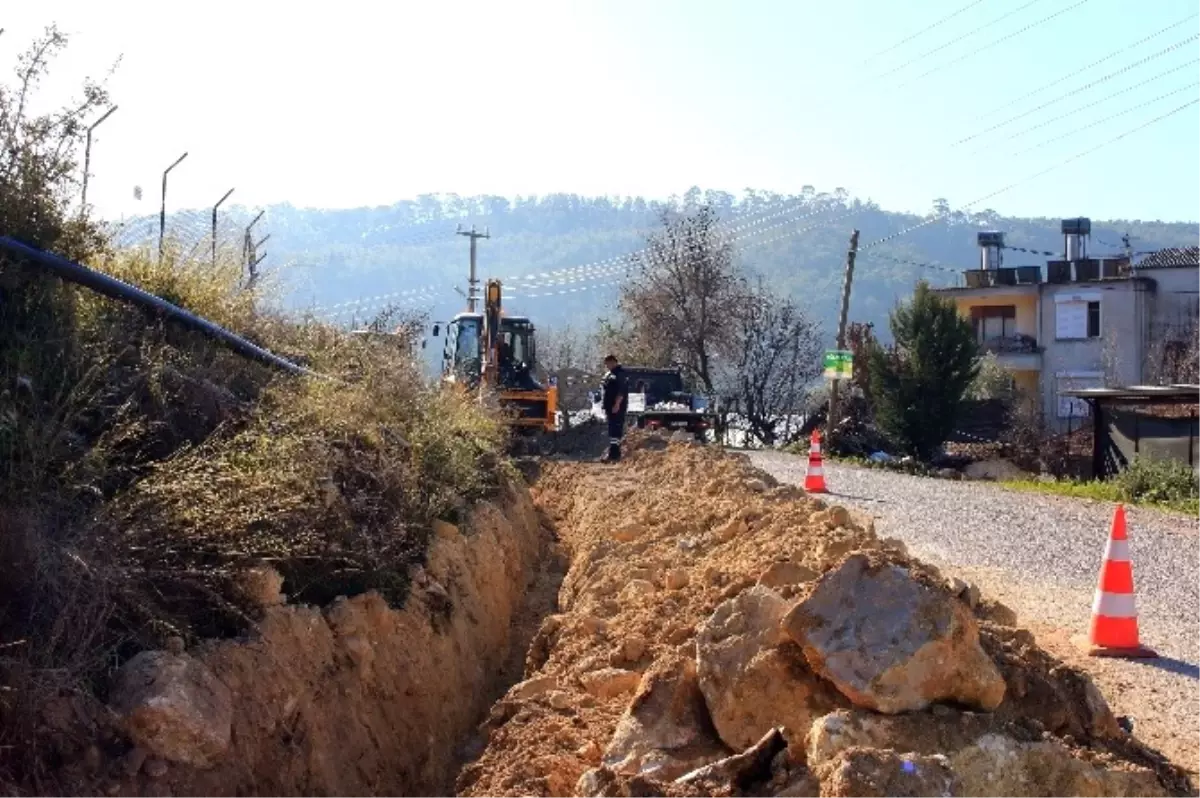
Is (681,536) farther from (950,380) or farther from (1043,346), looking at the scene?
(1043,346)

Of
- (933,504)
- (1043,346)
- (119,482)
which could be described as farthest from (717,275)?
(119,482)

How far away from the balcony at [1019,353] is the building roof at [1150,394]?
25.8 m

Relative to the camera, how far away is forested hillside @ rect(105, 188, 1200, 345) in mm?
129625

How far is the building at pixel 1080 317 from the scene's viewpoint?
1754 inches

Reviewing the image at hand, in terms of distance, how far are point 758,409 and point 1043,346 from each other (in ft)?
36.1

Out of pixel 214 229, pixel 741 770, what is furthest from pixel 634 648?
pixel 214 229

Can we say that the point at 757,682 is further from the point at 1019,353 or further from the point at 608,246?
the point at 608,246

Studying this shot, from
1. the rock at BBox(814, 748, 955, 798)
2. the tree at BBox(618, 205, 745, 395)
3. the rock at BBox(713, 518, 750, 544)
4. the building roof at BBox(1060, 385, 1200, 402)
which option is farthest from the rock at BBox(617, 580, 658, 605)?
the tree at BBox(618, 205, 745, 395)

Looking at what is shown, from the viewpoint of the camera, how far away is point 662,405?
102 feet

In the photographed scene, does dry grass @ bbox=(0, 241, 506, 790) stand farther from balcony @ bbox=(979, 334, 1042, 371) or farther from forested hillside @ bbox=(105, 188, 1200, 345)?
forested hillside @ bbox=(105, 188, 1200, 345)

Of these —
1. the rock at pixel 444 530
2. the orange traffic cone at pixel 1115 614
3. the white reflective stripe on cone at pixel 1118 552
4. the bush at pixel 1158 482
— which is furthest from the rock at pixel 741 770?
the bush at pixel 1158 482

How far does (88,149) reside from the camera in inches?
317

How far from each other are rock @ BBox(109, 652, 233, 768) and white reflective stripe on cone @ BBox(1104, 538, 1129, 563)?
589cm

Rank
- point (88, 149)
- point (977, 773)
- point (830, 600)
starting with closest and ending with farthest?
point (977, 773) < point (830, 600) < point (88, 149)
